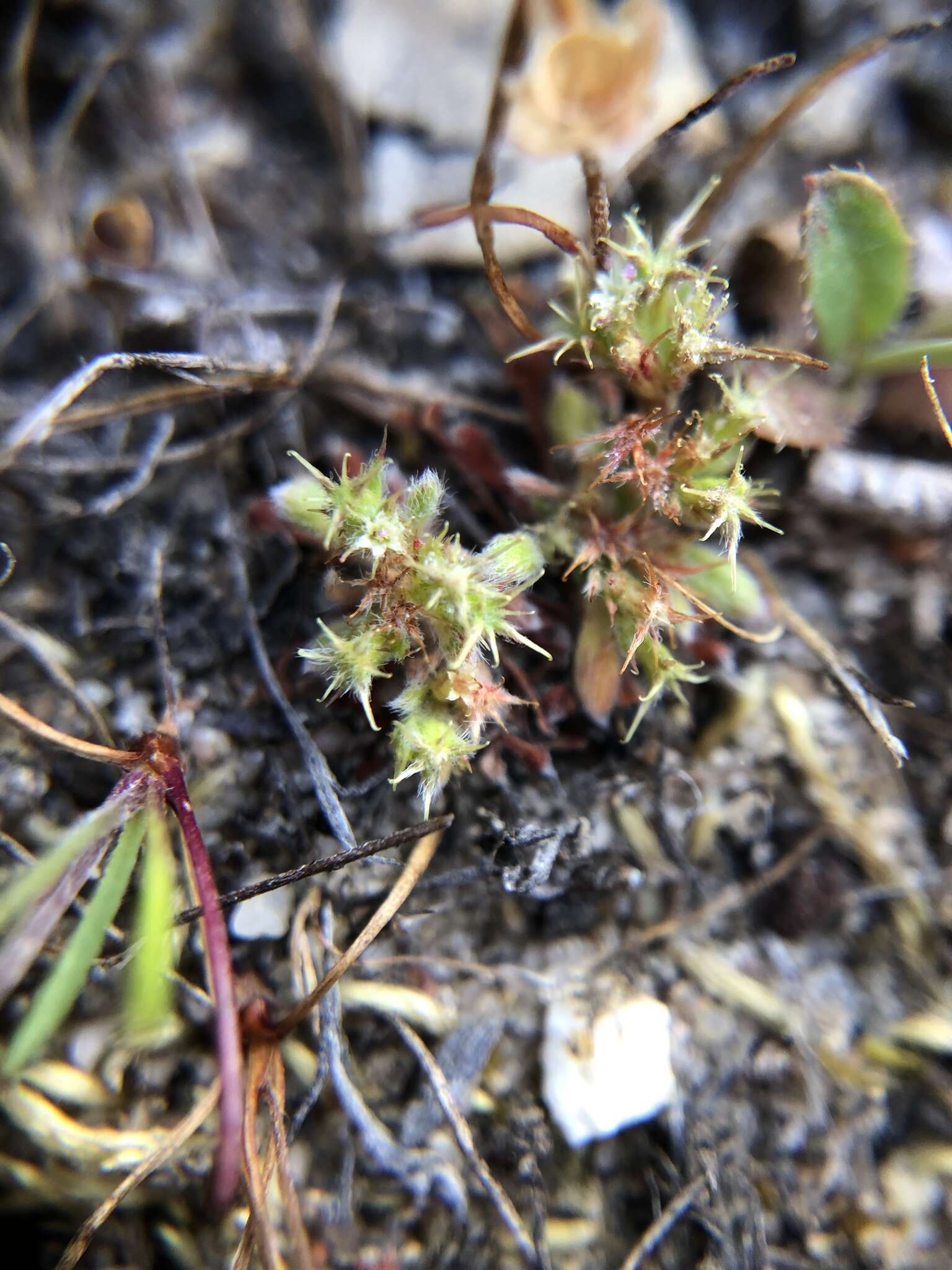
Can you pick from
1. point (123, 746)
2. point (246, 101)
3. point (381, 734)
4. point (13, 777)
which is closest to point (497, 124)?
point (246, 101)

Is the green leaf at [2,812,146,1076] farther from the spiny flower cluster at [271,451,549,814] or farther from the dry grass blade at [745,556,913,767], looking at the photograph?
the dry grass blade at [745,556,913,767]

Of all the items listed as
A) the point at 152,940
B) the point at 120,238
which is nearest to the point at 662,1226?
the point at 152,940

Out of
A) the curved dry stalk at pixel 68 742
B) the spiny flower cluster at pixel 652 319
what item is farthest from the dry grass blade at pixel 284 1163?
the spiny flower cluster at pixel 652 319

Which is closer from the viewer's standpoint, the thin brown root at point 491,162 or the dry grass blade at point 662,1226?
the dry grass blade at point 662,1226

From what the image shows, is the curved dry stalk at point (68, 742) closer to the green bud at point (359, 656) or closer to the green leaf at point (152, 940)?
the green leaf at point (152, 940)

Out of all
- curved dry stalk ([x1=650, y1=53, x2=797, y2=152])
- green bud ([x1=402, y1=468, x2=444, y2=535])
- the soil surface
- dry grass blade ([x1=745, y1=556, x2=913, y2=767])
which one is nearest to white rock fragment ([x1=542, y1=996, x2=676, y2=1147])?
the soil surface

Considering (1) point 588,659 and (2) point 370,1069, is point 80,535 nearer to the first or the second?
(1) point 588,659

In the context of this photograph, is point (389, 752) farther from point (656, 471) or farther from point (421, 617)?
point (656, 471)
